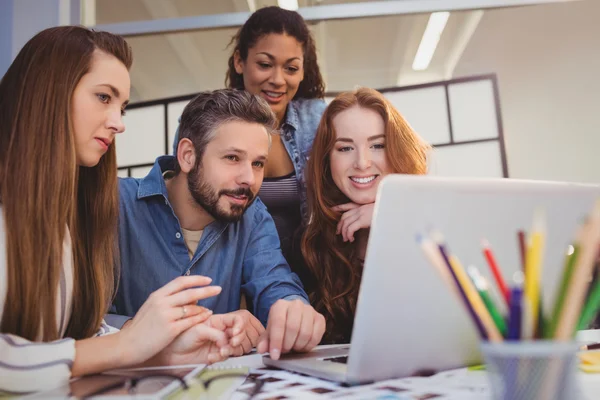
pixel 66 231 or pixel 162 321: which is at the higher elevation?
pixel 66 231

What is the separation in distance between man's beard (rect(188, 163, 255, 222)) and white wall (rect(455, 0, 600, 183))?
2.43 meters

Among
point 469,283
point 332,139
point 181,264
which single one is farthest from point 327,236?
point 469,283

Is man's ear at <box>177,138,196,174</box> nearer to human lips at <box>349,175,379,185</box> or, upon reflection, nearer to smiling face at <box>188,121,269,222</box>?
smiling face at <box>188,121,269,222</box>

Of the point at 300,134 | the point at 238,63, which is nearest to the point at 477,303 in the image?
the point at 300,134

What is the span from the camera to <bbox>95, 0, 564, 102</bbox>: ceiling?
3422mm

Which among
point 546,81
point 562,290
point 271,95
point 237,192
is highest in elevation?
point 546,81

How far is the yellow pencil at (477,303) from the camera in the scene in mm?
361

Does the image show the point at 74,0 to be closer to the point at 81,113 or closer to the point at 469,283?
the point at 81,113

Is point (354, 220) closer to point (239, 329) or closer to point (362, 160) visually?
point (362, 160)

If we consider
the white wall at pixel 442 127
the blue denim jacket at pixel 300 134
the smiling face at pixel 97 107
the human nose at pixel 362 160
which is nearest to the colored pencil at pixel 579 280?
the smiling face at pixel 97 107

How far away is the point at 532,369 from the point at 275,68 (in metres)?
1.66

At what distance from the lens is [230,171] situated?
131 centimetres

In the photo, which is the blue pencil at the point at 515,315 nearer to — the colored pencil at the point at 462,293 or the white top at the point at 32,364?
the colored pencil at the point at 462,293

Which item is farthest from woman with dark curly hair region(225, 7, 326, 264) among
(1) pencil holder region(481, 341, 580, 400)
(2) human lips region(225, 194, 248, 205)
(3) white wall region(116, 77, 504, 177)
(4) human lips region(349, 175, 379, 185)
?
(3) white wall region(116, 77, 504, 177)
